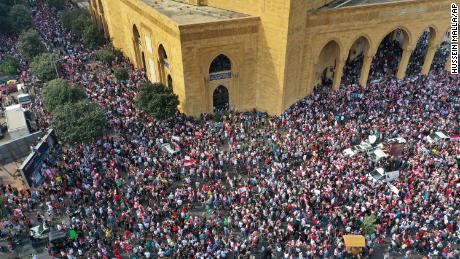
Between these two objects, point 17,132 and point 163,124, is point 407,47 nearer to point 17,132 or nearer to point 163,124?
point 163,124

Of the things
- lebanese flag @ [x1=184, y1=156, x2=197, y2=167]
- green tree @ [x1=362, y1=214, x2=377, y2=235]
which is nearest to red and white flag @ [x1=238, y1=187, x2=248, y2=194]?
lebanese flag @ [x1=184, y1=156, x2=197, y2=167]

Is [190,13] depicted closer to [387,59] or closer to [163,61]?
[163,61]

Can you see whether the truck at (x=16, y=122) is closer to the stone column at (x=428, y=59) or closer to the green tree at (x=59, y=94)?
the green tree at (x=59, y=94)

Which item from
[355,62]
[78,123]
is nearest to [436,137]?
[355,62]

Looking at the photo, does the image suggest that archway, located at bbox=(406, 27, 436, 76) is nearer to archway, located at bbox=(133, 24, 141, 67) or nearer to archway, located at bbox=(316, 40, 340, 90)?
archway, located at bbox=(316, 40, 340, 90)

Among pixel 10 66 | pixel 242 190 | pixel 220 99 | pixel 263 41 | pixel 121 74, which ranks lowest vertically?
pixel 242 190

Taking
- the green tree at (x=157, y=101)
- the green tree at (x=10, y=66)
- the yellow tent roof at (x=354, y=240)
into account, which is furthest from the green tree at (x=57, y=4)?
the yellow tent roof at (x=354, y=240)
